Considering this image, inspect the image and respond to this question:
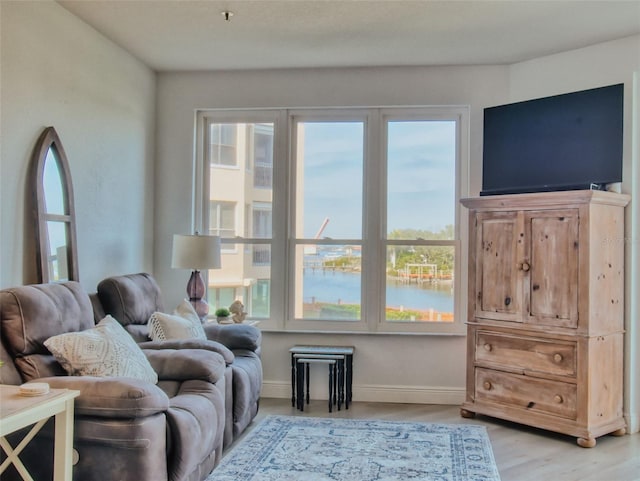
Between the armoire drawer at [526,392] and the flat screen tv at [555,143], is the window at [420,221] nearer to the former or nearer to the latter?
the flat screen tv at [555,143]

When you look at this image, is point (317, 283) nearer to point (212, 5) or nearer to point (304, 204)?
point (304, 204)

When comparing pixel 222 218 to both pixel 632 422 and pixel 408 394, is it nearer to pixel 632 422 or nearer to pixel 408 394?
pixel 408 394

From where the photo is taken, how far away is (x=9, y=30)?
9.55ft

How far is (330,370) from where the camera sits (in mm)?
4230

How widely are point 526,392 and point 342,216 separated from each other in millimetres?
1942

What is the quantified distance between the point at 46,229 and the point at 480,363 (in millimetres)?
2996

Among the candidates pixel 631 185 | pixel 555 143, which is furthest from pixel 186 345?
pixel 631 185

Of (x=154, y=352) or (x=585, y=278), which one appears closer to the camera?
(x=154, y=352)

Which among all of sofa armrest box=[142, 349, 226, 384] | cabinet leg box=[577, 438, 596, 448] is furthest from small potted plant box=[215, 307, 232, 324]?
cabinet leg box=[577, 438, 596, 448]

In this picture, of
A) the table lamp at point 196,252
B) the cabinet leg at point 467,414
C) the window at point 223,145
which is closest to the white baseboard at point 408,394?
the cabinet leg at point 467,414

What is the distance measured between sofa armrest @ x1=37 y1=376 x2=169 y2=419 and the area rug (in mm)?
871

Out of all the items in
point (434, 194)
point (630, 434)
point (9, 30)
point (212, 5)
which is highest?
point (212, 5)

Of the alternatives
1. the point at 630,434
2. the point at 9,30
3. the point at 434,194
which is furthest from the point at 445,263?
the point at 9,30

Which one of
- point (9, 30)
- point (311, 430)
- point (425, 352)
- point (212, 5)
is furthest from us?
point (425, 352)
